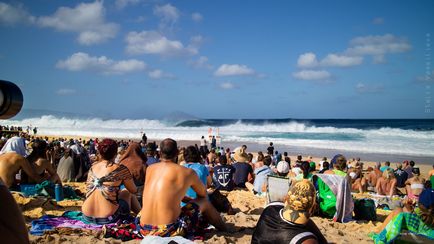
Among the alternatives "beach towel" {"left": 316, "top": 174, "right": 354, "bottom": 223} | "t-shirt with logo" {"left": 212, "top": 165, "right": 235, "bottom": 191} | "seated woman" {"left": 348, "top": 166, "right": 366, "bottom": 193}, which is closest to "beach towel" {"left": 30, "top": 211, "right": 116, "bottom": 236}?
"beach towel" {"left": 316, "top": 174, "right": 354, "bottom": 223}

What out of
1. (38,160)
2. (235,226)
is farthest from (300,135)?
(235,226)

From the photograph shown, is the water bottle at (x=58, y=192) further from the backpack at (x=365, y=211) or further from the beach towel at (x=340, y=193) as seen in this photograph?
the backpack at (x=365, y=211)

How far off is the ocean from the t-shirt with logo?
14.5m

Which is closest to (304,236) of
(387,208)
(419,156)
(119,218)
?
(119,218)

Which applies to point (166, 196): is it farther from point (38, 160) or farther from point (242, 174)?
point (242, 174)

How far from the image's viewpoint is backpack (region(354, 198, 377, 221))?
20.8 feet

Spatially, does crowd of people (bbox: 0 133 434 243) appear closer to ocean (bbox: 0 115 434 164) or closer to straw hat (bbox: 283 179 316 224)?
straw hat (bbox: 283 179 316 224)

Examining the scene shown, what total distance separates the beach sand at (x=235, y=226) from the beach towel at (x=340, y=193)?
0.53 ft

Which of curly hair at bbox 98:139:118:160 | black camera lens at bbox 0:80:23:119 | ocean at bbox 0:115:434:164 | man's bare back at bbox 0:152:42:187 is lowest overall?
ocean at bbox 0:115:434:164

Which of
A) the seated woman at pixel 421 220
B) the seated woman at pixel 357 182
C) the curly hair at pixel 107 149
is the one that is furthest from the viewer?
the seated woman at pixel 357 182

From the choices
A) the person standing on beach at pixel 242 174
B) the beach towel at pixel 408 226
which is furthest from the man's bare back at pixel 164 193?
the person standing on beach at pixel 242 174

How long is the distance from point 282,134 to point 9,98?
44320mm

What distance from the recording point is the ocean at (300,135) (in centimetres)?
2612

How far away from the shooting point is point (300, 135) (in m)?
42.0
